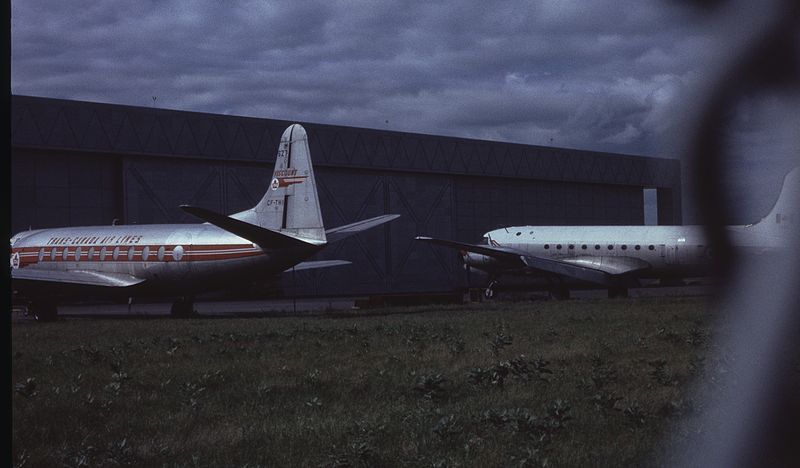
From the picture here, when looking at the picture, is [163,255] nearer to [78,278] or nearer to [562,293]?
[78,278]

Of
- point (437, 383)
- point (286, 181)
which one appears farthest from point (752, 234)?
point (286, 181)

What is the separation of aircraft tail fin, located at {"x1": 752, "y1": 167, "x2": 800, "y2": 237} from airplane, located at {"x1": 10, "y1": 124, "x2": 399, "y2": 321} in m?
23.5

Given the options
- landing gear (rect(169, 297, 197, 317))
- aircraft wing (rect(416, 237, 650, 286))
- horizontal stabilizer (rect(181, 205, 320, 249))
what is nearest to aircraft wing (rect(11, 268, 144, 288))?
landing gear (rect(169, 297, 197, 317))

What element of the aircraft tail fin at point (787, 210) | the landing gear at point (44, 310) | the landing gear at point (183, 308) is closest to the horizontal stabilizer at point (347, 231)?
the landing gear at point (183, 308)

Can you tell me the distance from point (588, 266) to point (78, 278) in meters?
25.7

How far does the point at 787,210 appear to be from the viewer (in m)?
1.50

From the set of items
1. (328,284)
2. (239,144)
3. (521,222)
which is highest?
(239,144)

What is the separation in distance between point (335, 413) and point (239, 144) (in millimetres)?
47200

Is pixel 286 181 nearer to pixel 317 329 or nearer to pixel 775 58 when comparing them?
pixel 317 329

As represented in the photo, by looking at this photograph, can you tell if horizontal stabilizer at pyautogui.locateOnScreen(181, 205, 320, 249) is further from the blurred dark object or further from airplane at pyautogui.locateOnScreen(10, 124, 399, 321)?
the blurred dark object

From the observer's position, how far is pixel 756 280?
1645mm

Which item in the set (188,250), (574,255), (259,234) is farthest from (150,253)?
(574,255)

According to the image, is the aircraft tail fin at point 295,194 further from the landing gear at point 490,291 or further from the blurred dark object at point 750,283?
the blurred dark object at point 750,283

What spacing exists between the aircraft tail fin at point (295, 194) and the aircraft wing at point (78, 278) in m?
7.12
